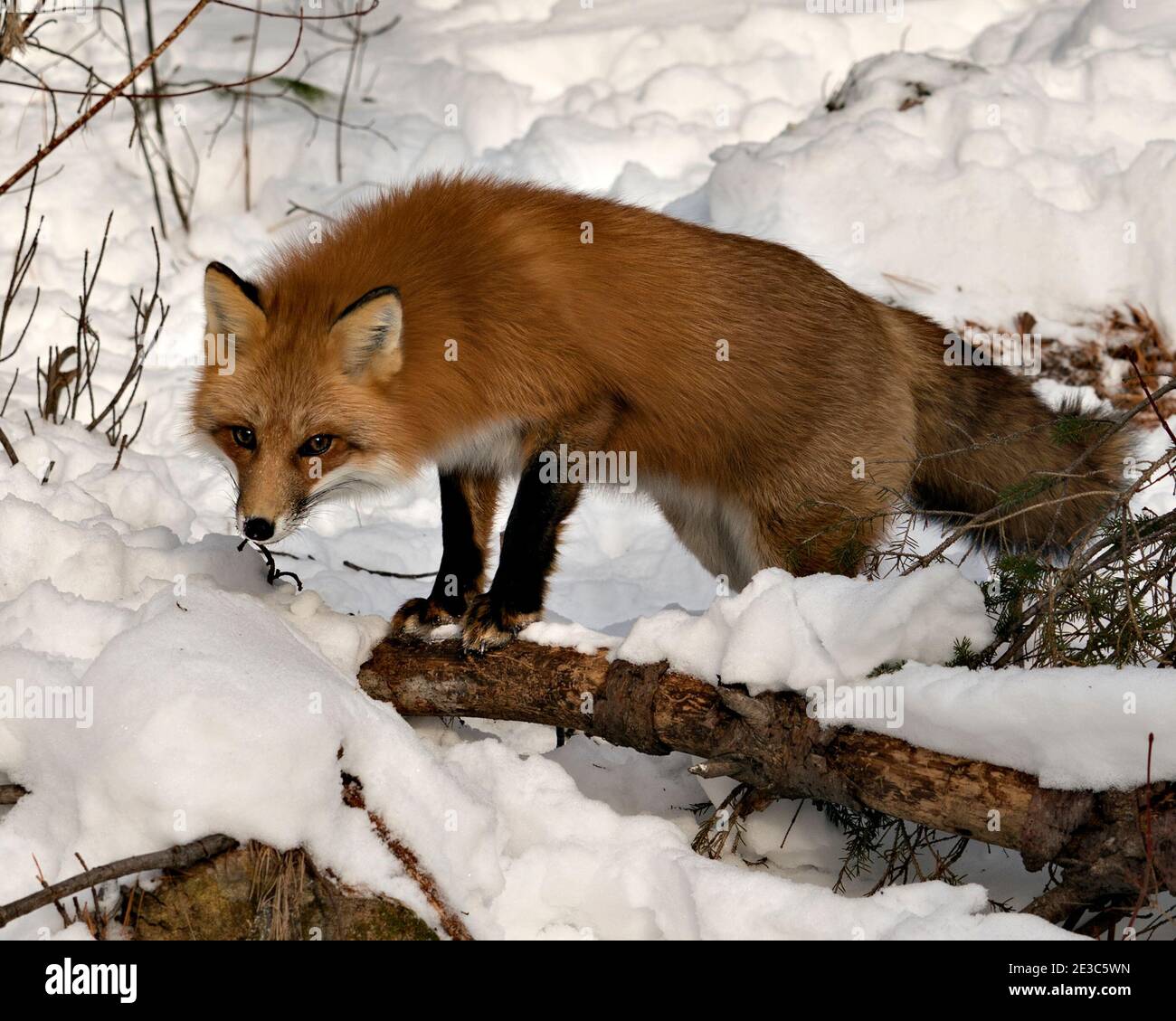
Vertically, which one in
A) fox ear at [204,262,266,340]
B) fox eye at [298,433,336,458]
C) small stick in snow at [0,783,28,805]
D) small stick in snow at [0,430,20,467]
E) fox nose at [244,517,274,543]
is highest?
fox ear at [204,262,266,340]

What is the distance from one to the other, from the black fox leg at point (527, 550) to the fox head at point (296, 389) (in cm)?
49

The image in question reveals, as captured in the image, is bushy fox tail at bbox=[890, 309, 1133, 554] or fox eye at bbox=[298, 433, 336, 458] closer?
fox eye at bbox=[298, 433, 336, 458]

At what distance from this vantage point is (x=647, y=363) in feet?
13.1

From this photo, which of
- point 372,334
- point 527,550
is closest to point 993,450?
point 527,550

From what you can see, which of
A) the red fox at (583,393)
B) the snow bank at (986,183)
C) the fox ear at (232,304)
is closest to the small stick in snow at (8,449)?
the red fox at (583,393)

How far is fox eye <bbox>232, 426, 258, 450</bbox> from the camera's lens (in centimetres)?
347

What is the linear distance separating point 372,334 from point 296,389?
0.88ft

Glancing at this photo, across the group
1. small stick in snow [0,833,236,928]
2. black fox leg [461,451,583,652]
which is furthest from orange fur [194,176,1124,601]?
small stick in snow [0,833,236,928]

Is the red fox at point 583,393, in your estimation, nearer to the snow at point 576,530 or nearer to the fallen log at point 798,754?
the fallen log at point 798,754

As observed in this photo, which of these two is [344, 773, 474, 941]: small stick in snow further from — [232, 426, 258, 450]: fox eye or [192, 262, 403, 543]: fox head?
[232, 426, 258, 450]: fox eye

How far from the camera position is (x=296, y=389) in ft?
11.3

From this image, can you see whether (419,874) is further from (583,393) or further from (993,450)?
(993,450)

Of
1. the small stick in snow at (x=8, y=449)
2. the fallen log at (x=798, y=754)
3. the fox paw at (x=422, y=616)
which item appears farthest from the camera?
the small stick in snow at (x=8, y=449)

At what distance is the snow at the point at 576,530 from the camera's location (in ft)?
8.56
